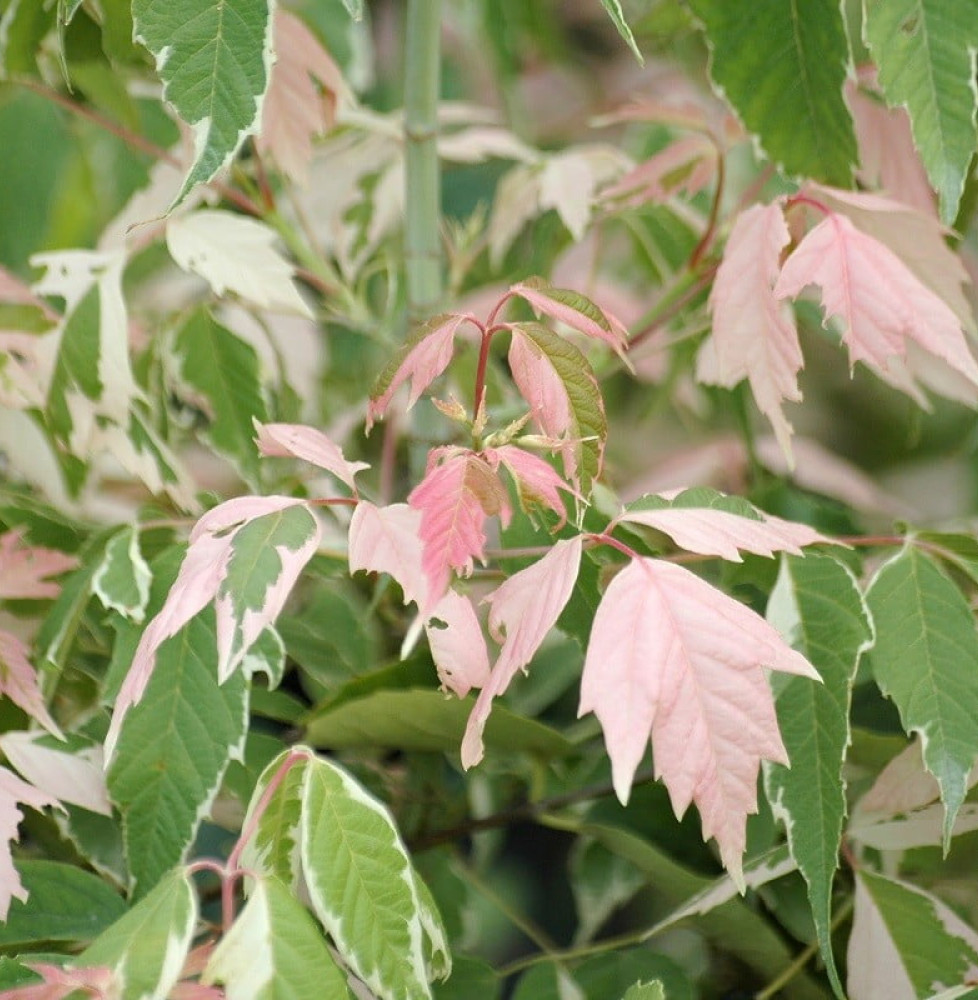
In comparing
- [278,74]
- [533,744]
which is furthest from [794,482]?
[278,74]

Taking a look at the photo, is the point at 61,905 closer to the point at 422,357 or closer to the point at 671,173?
the point at 422,357

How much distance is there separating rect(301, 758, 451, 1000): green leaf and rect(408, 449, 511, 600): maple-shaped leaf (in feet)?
0.29

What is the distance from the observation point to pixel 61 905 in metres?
0.52

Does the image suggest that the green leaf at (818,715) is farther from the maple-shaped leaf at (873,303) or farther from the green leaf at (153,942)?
the green leaf at (153,942)

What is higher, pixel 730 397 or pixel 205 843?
pixel 730 397

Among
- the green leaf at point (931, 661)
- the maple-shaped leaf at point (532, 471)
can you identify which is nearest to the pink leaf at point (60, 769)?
the maple-shaped leaf at point (532, 471)

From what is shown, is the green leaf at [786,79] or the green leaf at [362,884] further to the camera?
the green leaf at [786,79]

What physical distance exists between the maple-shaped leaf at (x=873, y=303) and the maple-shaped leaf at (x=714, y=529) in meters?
0.08

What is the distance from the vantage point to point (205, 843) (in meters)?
0.96

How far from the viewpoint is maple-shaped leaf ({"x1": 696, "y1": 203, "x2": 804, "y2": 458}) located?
52 centimetres

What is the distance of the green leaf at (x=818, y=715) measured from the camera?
47 centimetres

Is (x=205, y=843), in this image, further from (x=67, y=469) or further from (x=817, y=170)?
A: (x=817, y=170)

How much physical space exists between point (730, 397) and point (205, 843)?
1.76 ft

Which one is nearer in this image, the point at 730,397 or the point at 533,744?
the point at 533,744
